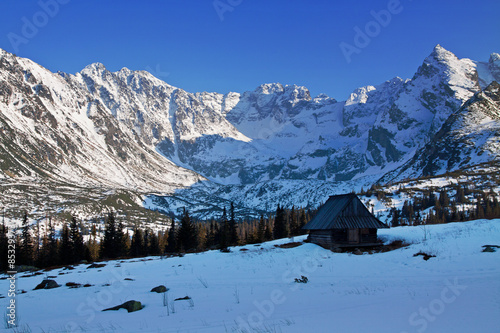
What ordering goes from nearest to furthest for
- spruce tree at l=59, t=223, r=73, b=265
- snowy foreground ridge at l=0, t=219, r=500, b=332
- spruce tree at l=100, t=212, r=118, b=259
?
snowy foreground ridge at l=0, t=219, r=500, b=332, spruce tree at l=59, t=223, r=73, b=265, spruce tree at l=100, t=212, r=118, b=259

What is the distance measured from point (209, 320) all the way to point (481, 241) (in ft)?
77.3

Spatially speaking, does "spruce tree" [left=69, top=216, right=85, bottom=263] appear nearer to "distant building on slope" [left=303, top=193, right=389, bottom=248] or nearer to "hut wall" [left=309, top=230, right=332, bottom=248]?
"hut wall" [left=309, top=230, right=332, bottom=248]

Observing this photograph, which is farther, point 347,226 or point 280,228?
point 280,228

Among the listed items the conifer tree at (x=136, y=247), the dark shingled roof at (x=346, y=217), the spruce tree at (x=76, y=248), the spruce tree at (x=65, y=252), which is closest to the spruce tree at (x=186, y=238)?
the conifer tree at (x=136, y=247)

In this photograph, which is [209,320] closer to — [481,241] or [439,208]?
[481,241]

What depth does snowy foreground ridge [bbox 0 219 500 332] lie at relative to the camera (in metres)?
10.4

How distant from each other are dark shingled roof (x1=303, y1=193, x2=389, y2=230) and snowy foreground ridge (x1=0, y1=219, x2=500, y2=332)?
473 inches

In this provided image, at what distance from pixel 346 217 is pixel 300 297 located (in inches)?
1070

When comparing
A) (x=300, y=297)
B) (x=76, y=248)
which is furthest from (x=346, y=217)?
(x=76, y=248)

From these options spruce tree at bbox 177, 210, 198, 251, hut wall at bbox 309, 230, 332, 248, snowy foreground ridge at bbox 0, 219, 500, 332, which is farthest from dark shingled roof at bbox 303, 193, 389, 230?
spruce tree at bbox 177, 210, 198, 251

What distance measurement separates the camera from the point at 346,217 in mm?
40219

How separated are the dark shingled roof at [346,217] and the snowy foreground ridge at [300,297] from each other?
12.0 m

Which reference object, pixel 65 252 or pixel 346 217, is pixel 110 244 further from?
pixel 346 217

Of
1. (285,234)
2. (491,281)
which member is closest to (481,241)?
(491,281)
